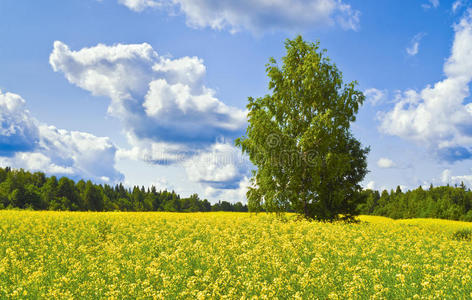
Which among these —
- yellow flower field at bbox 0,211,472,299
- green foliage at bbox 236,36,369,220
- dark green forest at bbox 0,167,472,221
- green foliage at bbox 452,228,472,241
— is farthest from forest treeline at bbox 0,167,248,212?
green foliage at bbox 452,228,472,241

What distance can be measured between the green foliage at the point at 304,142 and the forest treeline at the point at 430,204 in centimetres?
4604

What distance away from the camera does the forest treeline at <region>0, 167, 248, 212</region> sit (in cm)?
6731

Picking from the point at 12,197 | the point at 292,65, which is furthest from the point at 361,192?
the point at 12,197

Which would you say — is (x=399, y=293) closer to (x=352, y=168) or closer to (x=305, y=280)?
(x=305, y=280)

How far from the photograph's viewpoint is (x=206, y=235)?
13.6 m

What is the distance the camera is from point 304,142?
22.1m

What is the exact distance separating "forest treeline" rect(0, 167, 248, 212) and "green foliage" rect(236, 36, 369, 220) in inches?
1794

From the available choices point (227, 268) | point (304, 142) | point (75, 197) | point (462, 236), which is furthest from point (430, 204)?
point (75, 197)

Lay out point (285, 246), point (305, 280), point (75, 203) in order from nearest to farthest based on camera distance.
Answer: point (305, 280), point (285, 246), point (75, 203)

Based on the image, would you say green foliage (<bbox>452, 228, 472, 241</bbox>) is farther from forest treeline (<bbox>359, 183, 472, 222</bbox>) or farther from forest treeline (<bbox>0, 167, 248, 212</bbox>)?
forest treeline (<bbox>0, 167, 248, 212</bbox>)

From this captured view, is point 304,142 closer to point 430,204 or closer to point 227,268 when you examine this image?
point 227,268

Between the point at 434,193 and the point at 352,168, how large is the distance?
73.6m

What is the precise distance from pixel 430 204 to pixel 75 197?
91725mm

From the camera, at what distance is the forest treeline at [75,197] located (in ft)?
221
